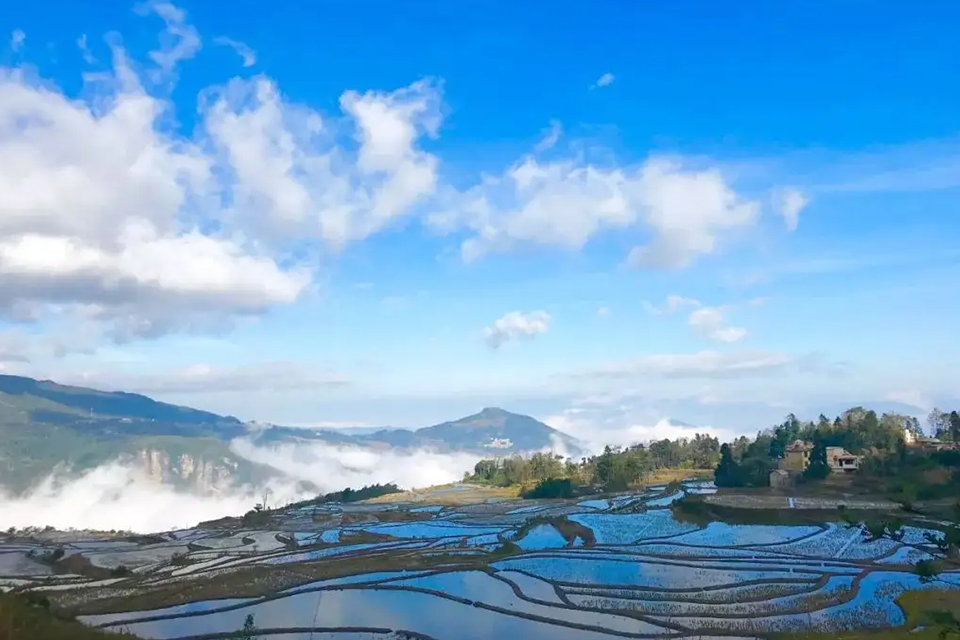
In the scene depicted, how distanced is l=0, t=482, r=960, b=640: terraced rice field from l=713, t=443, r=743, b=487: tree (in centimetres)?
1891

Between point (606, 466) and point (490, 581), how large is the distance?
49.6 metres

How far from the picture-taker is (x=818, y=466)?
58.1 metres

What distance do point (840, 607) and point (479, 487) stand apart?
70.9m

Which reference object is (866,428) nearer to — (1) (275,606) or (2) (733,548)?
(2) (733,548)

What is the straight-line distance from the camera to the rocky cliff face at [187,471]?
172 metres

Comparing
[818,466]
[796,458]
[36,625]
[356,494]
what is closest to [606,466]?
[796,458]

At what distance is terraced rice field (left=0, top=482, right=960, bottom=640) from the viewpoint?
22.6m

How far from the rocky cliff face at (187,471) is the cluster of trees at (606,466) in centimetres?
9736

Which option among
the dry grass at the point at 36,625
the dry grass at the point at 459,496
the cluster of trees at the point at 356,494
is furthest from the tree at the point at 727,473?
the dry grass at the point at 36,625

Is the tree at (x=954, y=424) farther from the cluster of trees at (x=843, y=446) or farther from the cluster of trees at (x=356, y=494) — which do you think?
the cluster of trees at (x=356, y=494)

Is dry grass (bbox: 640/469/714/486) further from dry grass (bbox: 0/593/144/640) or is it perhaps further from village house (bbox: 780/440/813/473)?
dry grass (bbox: 0/593/144/640)

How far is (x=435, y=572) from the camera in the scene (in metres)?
31.8

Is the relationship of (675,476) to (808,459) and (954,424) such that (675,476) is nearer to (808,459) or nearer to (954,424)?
(808,459)

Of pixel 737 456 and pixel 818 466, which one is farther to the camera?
pixel 737 456
